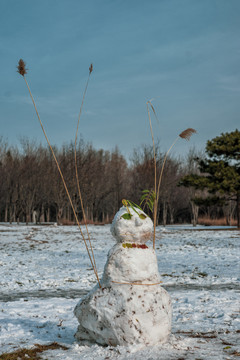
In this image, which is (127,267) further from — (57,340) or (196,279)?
(196,279)

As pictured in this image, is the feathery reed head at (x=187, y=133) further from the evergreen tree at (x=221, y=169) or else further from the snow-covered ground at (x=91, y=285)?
the evergreen tree at (x=221, y=169)

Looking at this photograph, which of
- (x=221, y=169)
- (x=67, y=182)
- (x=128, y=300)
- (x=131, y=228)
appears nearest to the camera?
(x=128, y=300)

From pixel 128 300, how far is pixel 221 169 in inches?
1000

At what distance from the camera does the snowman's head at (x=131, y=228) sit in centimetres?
443

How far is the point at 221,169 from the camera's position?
28250mm

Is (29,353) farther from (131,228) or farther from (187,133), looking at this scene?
(187,133)

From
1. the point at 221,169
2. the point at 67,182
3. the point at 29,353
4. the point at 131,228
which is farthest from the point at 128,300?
the point at 67,182

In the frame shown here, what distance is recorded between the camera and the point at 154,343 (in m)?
4.16

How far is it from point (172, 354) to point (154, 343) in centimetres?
26

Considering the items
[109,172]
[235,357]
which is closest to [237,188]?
[109,172]

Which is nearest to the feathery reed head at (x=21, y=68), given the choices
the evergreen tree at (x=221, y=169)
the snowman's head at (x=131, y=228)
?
the snowman's head at (x=131, y=228)

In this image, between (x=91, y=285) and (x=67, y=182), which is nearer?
(x=91, y=285)

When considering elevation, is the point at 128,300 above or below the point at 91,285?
above

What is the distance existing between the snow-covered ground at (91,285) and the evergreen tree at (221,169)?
1229cm
